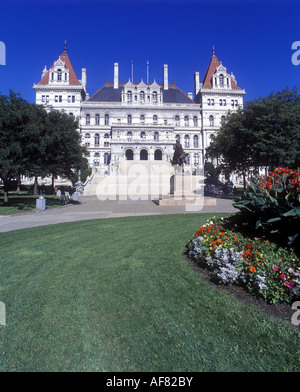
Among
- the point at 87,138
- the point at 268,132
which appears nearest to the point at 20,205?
the point at 268,132

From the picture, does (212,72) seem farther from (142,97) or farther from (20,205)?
(20,205)

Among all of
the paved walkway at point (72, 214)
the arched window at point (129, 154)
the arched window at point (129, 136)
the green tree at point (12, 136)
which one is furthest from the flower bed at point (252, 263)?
the arched window at point (129, 154)

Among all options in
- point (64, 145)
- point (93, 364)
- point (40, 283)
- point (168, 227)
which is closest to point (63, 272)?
point (40, 283)

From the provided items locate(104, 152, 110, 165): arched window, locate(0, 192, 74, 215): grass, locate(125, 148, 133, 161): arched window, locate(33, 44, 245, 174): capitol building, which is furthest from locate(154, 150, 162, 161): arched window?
locate(0, 192, 74, 215): grass

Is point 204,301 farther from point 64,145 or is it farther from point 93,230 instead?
point 64,145

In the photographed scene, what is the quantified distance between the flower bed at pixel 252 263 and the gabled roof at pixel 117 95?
76.1 m

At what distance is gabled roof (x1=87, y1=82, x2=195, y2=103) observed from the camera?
7400cm

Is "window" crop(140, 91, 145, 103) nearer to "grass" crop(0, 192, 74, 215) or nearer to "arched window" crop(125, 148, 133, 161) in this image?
"arched window" crop(125, 148, 133, 161)

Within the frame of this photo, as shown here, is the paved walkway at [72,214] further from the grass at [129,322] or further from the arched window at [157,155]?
the arched window at [157,155]

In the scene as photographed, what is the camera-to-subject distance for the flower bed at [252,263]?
3625 mm

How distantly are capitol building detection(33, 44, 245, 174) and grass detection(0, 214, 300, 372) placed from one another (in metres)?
60.6
